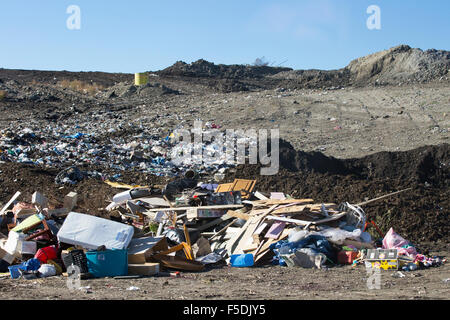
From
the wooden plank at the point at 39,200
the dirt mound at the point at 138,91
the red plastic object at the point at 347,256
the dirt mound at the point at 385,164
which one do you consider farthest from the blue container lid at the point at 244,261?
the dirt mound at the point at 138,91

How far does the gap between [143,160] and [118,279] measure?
8214 mm

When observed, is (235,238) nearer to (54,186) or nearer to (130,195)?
(130,195)

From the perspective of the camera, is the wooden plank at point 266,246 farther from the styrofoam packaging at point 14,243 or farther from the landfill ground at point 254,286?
the styrofoam packaging at point 14,243

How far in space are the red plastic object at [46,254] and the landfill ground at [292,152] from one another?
0.58 m

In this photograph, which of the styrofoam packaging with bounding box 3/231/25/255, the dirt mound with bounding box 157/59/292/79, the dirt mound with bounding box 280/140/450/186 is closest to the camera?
the styrofoam packaging with bounding box 3/231/25/255

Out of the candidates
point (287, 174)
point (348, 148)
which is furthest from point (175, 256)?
point (348, 148)

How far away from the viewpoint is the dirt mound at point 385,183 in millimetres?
8133

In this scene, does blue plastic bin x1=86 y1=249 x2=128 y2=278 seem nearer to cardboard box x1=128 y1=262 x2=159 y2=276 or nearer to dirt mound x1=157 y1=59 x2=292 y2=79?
A: cardboard box x1=128 y1=262 x2=159 y2=276

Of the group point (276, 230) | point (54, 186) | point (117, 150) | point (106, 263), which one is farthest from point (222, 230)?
point (117, 150)

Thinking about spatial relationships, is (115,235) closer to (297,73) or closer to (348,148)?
(348,148)

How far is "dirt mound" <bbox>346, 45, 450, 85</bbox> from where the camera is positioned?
78.0 ft

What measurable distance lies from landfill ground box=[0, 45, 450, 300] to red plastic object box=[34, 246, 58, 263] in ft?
1.90

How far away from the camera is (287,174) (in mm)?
10594
